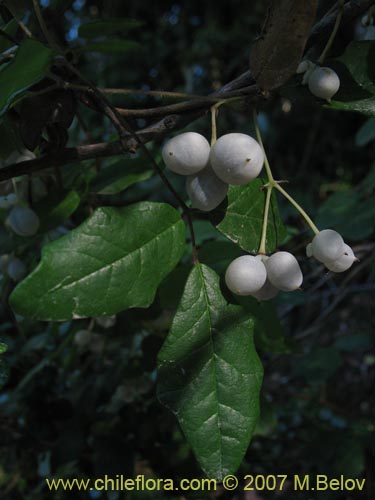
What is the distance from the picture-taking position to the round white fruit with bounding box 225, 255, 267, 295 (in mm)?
545

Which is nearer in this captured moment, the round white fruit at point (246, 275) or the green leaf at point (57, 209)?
the round white fruit at point (246, 275)

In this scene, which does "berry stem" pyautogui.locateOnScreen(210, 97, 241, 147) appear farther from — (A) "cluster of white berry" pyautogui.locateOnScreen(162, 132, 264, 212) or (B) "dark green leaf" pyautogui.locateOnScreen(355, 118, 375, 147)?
(B) "dark green leaf" pyautogui.locateOnScreen(355, 118, 375, 147)

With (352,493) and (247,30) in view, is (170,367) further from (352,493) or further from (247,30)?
(247,30)

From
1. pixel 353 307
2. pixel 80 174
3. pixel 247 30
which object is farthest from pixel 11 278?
pixel 247 30

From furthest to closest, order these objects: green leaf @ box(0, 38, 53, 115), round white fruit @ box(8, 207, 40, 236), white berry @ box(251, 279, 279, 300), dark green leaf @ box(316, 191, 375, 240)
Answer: dark green leaf @ box(316, 191, 375, 240) → round white fruit @ box(8, 207, 40, 236) → white berry @ box(251, 279, 279, 300) → green leaf @ box(0, 38, 53, 115)

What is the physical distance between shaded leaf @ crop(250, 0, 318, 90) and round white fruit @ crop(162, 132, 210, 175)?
0.09m

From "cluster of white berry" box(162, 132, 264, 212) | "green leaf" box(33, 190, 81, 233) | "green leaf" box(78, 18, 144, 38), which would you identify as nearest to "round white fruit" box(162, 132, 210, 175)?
"cluster of white berry" box(162, 132, 264, 212)

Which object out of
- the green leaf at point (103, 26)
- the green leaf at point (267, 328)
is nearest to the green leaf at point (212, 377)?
the green leaf at point (267, 328)

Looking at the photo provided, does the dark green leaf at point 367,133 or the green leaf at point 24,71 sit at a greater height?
the green leaf at point 24,71

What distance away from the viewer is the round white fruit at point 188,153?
0.53 m

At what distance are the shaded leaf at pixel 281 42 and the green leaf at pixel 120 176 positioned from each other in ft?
0.99

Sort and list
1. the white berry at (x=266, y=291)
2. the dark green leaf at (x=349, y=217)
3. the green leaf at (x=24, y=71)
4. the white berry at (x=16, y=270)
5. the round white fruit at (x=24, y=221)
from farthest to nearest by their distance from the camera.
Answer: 1. the dark green leaf at (x=349, y=217)
2. the white berry at (x=16, y=270)
3. the round white fruit at (x=24, y=221)
4. the white berry at (x=266, y=291)
5. the green leaf at (x=24, y=71)

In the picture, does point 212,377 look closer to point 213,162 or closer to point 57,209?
point 213,162

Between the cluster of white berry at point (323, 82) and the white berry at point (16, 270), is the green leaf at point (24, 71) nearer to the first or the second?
the cluster of white berry at point (323, 82)
